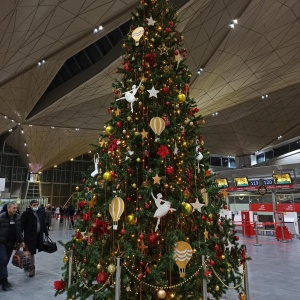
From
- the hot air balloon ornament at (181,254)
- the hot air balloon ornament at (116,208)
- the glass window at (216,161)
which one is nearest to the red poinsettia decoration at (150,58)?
the hot air balloon ornament at (116,208)

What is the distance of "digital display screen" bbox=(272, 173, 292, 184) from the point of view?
22.2m

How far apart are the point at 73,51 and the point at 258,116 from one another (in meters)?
22.8

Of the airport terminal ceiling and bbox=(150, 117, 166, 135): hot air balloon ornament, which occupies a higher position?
the airport terminal ceiling

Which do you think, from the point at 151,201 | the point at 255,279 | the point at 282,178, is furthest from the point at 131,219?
the point at 282,178

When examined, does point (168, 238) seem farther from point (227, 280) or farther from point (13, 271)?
point (13, 271)

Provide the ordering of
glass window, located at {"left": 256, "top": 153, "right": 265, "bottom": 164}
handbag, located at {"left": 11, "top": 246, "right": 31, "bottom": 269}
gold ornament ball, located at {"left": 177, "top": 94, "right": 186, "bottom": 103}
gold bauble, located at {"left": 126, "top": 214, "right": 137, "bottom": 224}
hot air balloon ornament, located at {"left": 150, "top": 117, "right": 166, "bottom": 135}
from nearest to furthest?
gold bauble, located at {"left": 126, "top": 214, "right": 137, "bottom": 224} → hot air balloon ornament, located at {"left": 150, "top": 117, "right": 166, "bottom": 135} → gold ornament ball, located at {"left": 177, "top": 94, "right": 186, "bottom": 103} → handbag, located at {"left": 11, "top": 246, "right": 31, "bottom": 269} → glass window, located at {"left": 256, "top": 153, "right": 265, "bottom": 164}

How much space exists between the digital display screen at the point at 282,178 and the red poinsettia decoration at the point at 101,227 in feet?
68.5

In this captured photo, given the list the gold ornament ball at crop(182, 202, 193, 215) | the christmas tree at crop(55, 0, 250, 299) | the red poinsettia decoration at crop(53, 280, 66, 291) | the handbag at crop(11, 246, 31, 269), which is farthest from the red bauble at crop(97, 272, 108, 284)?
the handbag at crop(11, 246, 31, 269)

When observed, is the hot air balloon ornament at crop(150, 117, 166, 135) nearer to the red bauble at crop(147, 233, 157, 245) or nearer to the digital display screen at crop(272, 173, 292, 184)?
the red bauble at crop(147, 233, 157, 245)

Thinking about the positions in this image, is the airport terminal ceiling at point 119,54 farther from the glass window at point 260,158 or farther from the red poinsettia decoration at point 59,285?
the red poinsettia decoration at point 59,285

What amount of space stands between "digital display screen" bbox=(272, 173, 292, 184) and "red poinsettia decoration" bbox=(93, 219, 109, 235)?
20.9m

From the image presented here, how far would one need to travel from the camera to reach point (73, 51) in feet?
56.5

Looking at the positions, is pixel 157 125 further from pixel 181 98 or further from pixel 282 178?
pixel 282 178

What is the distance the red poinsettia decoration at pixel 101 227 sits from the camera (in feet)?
15.1
